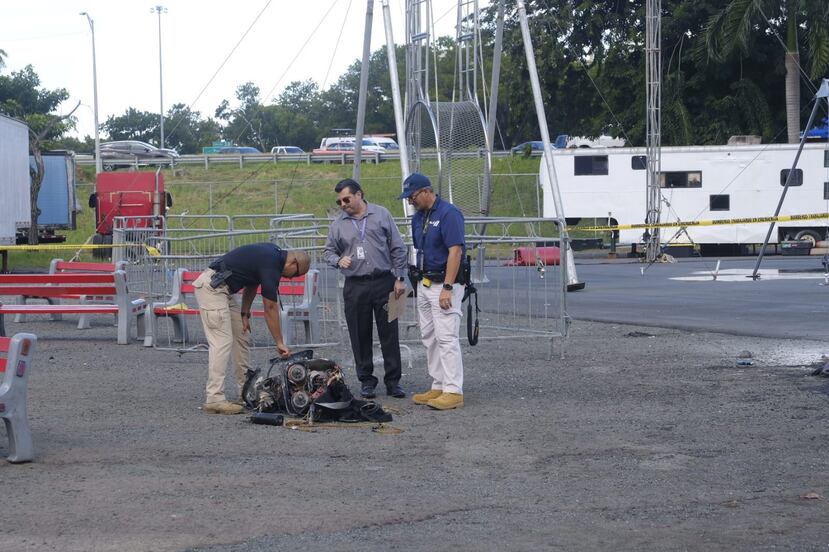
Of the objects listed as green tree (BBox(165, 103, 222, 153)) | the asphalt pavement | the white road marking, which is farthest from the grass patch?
green tree (BBox(165, 103, 222, 153))

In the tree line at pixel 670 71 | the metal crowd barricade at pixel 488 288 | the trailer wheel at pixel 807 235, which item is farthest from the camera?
the tree line at pixel 670 71

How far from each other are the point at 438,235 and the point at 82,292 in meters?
7.10

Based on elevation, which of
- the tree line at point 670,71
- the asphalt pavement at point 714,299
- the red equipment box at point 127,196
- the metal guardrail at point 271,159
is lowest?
the asphalt pavement at point 714,299

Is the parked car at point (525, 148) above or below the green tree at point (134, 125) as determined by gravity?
below

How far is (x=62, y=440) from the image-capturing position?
348 inches

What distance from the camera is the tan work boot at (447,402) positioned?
10.1 metres

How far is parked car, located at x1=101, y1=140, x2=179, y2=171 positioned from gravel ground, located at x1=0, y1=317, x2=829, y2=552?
43.4 m

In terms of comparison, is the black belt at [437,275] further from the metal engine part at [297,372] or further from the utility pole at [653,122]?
the utility pole at [653,122]

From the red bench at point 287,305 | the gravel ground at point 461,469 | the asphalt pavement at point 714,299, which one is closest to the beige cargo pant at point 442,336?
the gravel ground at point 461,469

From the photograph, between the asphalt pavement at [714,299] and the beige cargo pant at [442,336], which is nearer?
the beige cargo pant at [442,336]

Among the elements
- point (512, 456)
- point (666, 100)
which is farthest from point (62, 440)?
point (666, 100)

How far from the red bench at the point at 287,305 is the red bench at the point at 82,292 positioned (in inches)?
24.6

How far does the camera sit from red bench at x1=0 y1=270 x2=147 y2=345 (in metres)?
15.2

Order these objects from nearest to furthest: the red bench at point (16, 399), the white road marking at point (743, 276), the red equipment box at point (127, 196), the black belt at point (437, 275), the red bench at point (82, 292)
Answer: the red bench at point (16, 399) → the black belt at point (437, 275) → the red bench at point (82, 292) → the white road marking at point (743, 276) → the red equipment box at point (127, 196)
